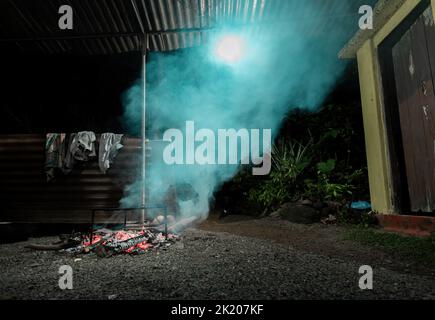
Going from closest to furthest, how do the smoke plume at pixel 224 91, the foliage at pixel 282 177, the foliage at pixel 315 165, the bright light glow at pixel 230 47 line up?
the bright light glow at pixel 230 47, the foliage at pixel 315 165, the foliage at pixel 282 177, the smoke plume at pixel 224 91

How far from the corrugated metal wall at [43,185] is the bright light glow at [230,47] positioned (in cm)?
404

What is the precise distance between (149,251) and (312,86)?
9276mm

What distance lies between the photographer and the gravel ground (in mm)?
2350

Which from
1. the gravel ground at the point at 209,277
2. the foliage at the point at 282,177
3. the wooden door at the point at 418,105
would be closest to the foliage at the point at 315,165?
the foliage at the point at 282,177

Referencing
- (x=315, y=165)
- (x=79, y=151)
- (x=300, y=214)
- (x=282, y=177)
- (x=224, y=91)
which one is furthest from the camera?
(x=224, y=91)

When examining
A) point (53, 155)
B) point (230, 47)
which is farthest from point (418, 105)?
point (53, 155)

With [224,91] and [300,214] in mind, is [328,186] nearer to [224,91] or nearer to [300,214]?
[300,214]

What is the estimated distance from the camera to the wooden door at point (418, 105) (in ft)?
13.8

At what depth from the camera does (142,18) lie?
5.55 metres

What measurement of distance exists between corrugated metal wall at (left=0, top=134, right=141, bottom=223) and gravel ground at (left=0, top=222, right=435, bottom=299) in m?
1.91

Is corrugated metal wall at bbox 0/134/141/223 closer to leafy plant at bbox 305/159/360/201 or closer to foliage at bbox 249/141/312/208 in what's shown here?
foliage at bbox 249/141/312/208

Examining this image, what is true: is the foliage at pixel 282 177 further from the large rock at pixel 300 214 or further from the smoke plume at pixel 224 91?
the smoke plume at pixel 224 91

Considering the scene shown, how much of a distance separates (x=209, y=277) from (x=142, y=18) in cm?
551

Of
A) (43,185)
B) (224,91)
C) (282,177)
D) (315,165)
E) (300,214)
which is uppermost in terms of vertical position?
(224,91)
